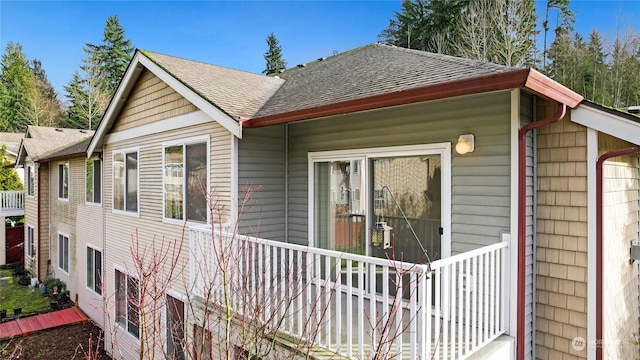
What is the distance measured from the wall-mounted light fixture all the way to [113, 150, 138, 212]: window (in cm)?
713

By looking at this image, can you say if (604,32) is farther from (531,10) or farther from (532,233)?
(532,233)

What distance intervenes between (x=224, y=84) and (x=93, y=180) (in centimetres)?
662

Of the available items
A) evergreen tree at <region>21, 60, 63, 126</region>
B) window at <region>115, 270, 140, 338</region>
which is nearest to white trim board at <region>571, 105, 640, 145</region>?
window at <region>115, 270, 140, 338</region>

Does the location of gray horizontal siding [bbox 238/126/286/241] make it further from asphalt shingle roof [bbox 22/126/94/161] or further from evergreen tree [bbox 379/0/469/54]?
evergreen tree [bbox 379/0/469/54]

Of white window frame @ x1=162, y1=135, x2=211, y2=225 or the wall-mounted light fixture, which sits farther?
white window frame @ x1=162, y1=135, x2=211, y2=225

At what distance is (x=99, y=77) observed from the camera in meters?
33.4

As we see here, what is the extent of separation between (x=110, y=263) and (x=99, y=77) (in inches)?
1154

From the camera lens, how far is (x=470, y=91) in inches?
135

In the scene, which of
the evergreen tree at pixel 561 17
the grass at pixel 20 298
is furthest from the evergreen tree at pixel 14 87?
the evergreen tree at pixel 561 17

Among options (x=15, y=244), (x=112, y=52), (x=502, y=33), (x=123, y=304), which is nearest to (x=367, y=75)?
(x=123, y=304)

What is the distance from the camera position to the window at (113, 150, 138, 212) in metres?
8.77

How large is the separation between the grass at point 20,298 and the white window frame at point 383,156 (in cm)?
1169

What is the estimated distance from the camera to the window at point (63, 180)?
13.8 metres

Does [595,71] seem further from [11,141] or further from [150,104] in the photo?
[11,141]
